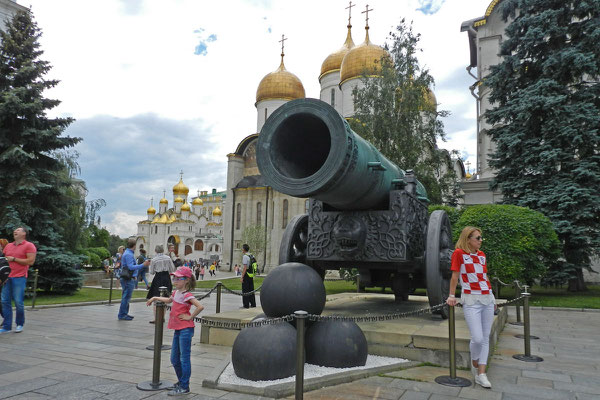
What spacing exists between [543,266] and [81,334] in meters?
12.2

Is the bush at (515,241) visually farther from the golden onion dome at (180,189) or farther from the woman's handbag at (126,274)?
the golden onion dome at (180,189)

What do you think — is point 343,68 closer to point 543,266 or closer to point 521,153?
point 521,153

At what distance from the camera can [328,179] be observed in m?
4.09

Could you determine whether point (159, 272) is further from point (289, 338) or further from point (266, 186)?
point (266, 186)

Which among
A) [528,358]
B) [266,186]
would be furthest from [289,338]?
[266,186]

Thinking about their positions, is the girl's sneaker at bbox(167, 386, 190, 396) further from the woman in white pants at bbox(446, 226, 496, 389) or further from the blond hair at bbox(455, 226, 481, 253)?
the blond hair at bbox(455, 226, 481, 253)

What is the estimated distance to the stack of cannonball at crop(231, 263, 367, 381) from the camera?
12.7 ft

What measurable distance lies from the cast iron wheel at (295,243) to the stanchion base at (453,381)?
2456 millimetres

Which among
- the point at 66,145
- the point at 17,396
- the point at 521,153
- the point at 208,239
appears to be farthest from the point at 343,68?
the point at 208,239

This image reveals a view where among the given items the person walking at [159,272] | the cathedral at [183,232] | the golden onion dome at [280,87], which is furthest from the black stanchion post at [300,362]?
the cathedral at [183,232]

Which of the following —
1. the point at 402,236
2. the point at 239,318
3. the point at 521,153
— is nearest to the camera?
the point at 402,236

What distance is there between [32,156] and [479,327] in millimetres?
12919

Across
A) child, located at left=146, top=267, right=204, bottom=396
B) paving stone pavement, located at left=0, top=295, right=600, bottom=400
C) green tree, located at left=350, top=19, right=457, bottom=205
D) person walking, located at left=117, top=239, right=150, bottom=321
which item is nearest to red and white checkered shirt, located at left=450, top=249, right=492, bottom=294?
paving stone pavement, located at left=0, top=295, right=600, bottom=400

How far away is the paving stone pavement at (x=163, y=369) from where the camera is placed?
149 inches
